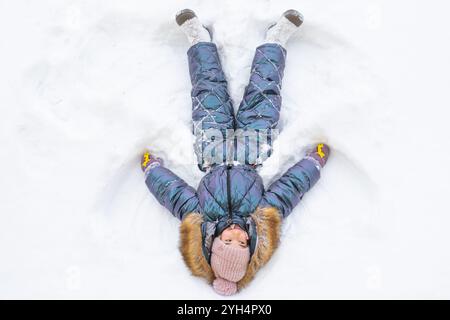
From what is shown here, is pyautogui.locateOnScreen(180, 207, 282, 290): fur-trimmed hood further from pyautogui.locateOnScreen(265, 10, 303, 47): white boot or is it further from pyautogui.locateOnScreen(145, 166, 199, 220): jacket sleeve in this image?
pyautogui.locateOnScreen(265, 10, 303, 47): white boot

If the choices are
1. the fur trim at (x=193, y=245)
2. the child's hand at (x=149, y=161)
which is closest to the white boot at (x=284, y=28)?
the child's hand at (x=149, y=161)

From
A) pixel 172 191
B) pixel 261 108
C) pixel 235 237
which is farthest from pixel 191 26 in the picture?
pixel 235 237

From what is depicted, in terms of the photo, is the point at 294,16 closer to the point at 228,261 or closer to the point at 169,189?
the point at 169,189

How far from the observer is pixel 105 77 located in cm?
240

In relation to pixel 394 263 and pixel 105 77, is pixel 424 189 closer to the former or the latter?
pixel 394 263

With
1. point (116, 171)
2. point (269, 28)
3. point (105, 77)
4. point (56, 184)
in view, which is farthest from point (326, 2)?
point (56, 184)

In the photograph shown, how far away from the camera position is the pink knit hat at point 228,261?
201 centimetres

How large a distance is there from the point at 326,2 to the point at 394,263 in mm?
1176

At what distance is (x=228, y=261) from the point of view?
6.63 ft

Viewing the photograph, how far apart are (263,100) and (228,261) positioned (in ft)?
2.29

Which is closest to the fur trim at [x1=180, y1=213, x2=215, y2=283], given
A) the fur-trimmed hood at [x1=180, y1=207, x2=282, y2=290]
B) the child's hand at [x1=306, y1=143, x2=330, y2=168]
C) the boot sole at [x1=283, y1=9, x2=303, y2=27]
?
the fur-trimmed hood at [x1=180, y1=207, x2=282, y2=290]
